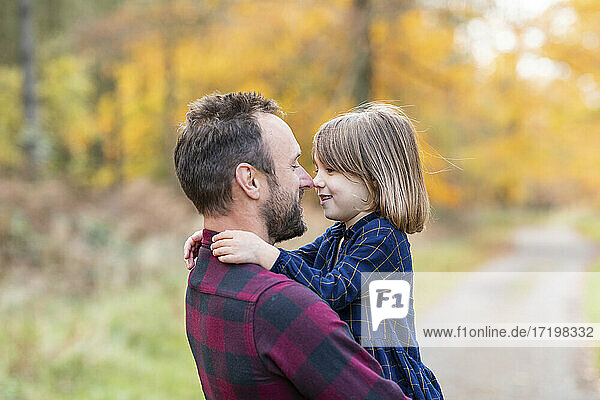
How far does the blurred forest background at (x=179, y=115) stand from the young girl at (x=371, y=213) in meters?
3.11

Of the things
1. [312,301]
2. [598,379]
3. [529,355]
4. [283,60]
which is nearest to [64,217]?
[283,60]

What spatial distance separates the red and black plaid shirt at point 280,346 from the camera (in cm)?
160

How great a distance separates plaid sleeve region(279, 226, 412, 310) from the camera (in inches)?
79.7

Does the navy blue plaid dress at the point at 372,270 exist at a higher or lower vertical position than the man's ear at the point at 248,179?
lower

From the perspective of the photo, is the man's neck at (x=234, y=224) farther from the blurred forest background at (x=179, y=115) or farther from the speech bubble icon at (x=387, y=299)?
the blurred forest background at (x=179, y=115)

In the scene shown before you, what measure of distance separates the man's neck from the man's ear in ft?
0.28

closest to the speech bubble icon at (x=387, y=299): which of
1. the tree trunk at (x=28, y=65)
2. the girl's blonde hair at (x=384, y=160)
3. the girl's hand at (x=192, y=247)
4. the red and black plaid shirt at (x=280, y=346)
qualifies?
the girl's blonde hair at (x=384, y=160)

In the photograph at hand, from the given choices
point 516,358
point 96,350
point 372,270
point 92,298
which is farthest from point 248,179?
point 92,298

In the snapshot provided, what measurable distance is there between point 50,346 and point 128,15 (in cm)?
883

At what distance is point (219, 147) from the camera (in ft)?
6.22

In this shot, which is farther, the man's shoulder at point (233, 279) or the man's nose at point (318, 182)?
the man's nose at point (318, 182)

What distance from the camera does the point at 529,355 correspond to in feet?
24.7

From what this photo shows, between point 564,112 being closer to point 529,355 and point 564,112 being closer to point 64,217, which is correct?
→ point 529,355

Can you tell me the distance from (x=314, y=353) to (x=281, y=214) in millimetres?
516
